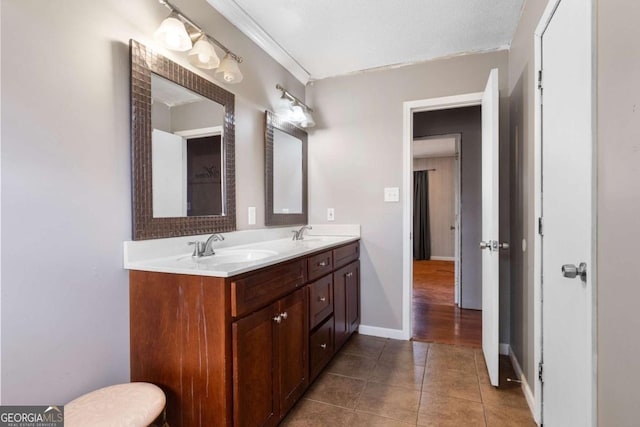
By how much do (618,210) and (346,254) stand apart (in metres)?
1.78

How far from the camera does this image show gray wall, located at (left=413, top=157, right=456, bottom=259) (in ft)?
23.0

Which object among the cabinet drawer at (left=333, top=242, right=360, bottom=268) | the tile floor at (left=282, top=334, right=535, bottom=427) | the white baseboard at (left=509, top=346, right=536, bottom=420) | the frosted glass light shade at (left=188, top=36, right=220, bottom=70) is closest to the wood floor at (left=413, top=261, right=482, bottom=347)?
the tile floor at (left=282, top=334, right=535, bottom=427)

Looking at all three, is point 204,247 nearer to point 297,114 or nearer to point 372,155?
point 297,114

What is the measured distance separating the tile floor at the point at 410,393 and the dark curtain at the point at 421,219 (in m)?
4.76

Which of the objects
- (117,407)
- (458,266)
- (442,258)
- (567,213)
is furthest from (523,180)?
(442,258)

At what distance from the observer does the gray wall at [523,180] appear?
1.73 m

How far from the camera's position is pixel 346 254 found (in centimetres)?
249

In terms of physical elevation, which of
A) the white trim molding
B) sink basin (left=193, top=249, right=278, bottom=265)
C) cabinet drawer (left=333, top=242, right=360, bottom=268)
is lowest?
cabinet drawer (left=333, top=242, right=360, bottom=268)

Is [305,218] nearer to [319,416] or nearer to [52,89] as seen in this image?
[319,416]

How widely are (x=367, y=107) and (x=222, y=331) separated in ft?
7.62

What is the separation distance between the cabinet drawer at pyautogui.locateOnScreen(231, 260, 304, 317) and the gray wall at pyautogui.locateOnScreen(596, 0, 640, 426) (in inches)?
48.4

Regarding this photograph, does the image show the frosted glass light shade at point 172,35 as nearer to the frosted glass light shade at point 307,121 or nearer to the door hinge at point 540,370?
the frosted glass light shade at point 307,121

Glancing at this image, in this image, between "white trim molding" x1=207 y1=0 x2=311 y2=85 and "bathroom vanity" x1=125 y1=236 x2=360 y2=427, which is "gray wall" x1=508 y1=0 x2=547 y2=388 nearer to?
"bathroom vanity" x1=125 y1=236 x2=360 y2=427

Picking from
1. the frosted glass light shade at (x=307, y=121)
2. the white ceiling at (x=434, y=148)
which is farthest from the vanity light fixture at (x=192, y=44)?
the white ceiling at (x=434, y=148)
